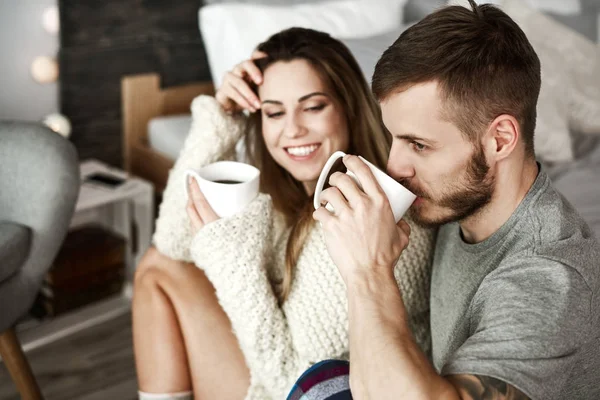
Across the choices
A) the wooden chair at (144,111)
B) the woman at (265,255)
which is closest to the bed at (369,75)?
the wooden chair at (144,111)

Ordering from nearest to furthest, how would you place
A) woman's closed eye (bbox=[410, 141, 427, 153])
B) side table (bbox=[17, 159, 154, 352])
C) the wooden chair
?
woman's closed eye (bbox=[410, 141, 427, 153]) → side table (bbox=[17, 159, 154, 352]) → the wooden chair

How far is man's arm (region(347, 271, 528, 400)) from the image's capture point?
80 cm

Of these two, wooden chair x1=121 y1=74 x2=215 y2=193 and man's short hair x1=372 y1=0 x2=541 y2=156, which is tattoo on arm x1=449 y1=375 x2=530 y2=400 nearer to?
man's short hair x1=372 y1=0 x2=541 y2=156

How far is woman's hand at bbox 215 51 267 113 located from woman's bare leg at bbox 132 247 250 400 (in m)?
0.40

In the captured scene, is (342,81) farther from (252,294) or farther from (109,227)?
(109,227)

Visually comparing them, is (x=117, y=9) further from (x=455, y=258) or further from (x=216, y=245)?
(x=455, y=258)

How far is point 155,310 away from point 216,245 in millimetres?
251

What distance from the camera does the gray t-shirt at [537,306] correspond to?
811 millimetres

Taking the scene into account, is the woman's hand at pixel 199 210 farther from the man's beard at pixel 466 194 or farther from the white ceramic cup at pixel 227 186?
the man's beard at pixel 466 194

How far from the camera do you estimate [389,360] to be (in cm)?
85

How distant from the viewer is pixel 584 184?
1.77m

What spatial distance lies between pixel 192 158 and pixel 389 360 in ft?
2.72

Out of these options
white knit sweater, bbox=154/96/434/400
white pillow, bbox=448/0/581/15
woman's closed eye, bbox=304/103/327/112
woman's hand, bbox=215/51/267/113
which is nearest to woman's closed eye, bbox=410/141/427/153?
white knit sweater, bbox=154/96/434/400

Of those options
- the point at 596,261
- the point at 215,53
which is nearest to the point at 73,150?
the point at 215,53
